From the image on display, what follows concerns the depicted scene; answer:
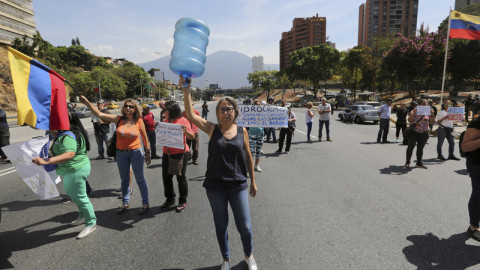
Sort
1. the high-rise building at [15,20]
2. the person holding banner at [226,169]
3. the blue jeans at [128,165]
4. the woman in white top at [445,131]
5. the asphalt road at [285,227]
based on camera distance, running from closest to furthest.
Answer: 1. the person holding banner at [226,169]
2. the asphalt road at [285,227]
3. the blue jeans at [128,165]
4. the woman in white top at [445,131]
5. the high-rise building at [15,20]

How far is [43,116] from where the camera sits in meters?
3.21

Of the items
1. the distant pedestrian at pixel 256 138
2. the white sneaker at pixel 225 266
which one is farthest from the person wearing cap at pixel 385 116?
the white sneaker at pixel 225 266

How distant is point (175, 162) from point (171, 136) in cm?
43

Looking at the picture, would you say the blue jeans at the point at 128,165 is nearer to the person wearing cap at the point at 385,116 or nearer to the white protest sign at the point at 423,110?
the white protest sign at the point at 423,110

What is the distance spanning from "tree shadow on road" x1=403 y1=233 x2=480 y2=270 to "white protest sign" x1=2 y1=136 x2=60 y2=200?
4672 mm

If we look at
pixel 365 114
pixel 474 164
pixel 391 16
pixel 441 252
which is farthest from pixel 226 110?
pixel 391 16

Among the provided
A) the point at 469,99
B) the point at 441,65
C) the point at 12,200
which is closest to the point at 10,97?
the point at 12,200

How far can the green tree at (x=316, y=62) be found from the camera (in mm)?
57781

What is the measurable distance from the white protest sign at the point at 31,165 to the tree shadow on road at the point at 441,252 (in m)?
4.67

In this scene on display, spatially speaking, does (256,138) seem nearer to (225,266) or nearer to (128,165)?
(128,165)

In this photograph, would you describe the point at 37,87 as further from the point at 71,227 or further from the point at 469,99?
the point at 469,99

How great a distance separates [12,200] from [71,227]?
2.33 m

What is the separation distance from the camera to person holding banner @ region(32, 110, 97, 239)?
10.9 ft

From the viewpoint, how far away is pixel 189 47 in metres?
2.92
